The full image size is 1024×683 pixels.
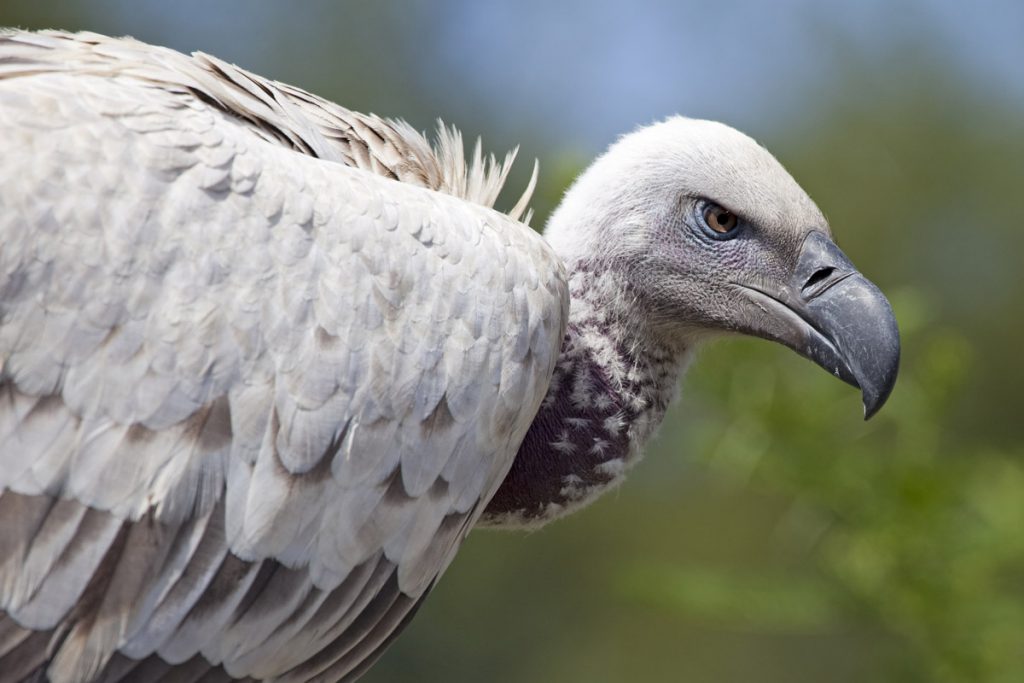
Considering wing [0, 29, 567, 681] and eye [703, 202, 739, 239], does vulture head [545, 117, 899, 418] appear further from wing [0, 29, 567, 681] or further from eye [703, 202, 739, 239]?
wing [0, 29, 567, 681]

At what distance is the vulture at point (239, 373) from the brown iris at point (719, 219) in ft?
1.53

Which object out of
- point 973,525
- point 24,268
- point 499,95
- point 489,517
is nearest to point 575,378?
point 489,517

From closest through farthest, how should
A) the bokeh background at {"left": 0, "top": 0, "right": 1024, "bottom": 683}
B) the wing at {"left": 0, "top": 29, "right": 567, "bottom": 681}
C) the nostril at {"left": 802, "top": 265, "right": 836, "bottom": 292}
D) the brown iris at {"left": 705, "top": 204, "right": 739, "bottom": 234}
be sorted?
the wing at {"left": 0, "top": 29, "right": 567, "bottom": 681} < the nostril at {"left": 802, "top": 265, "right": 836, "bottom": 292} < the brown iris at {"left": 705, "top": 204, "right": 739, "bottom": 234} < the bokeh background at {"left": 0, "top": 0, "right": 1024, "bottom": 683}

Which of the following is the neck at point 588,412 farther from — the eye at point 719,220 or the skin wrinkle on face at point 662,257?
the eye at point 719,220

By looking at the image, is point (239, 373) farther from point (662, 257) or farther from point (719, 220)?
point (719, 220)

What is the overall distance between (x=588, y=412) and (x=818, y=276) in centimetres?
77

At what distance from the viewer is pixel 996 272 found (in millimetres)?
13188

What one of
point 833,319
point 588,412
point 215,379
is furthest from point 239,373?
point 833,319

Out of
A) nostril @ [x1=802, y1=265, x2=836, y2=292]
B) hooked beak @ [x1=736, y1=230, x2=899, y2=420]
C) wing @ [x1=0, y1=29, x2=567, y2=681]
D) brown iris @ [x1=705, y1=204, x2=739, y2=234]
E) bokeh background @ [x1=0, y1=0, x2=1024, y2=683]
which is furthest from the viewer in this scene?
bokeh background @ [x1=0, y1=0, x2=1024, y2=683]

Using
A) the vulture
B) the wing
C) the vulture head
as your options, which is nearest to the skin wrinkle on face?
the vulture head

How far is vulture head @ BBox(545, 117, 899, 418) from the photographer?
13.2ft

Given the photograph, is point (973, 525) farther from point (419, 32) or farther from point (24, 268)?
point (419, 32)

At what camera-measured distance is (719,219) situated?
4082mm

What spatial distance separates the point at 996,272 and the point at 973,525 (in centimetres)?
793
